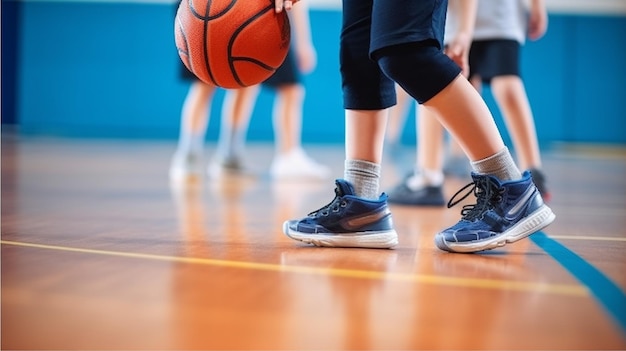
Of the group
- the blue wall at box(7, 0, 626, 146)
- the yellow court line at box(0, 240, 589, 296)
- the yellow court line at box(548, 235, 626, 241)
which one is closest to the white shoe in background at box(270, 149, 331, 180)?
the yellow court line at box(548, 235, 626, 241)

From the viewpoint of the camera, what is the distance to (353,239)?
4.46 ft

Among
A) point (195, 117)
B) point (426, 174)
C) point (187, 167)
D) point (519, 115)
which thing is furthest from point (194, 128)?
point (519, 115)

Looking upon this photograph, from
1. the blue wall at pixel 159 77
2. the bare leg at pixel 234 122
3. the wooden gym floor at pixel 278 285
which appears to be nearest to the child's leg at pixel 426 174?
the wooden gym floor at pixel 278 285

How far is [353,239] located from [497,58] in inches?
46.7

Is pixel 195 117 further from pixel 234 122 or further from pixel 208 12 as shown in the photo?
pixel 208 12

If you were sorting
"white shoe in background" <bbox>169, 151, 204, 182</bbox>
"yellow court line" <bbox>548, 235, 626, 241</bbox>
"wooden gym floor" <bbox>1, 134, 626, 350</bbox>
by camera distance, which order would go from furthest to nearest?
"white shoe in background" <bbox>169, 151, 204, 182</bbox>, "yellow court line" <bbox>548, 235, 626, 241</bbox>, "wooden gym floor" <bbox>1, 134, 626, 350</bbox>

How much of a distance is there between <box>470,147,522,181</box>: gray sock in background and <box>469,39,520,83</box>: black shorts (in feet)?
3.55

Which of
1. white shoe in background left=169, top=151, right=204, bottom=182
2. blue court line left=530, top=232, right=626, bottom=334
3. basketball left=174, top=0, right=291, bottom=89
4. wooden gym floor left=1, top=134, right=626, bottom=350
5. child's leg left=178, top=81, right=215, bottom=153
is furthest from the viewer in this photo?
child's leg left=178, top=81, right=215, bottom=153

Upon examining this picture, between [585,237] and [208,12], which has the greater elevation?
[208,12]

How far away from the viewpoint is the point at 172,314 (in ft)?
2.84

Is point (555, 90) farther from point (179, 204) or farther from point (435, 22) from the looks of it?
point (435, 22)

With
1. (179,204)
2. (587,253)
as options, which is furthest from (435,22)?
(179,204)

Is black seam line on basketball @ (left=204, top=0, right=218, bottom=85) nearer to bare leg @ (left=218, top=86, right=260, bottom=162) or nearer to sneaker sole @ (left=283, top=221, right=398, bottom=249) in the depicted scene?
sneaker sole @ (left=283, top=221, right=398, bottom=249)

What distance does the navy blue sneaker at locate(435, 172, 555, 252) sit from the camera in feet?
4.23
